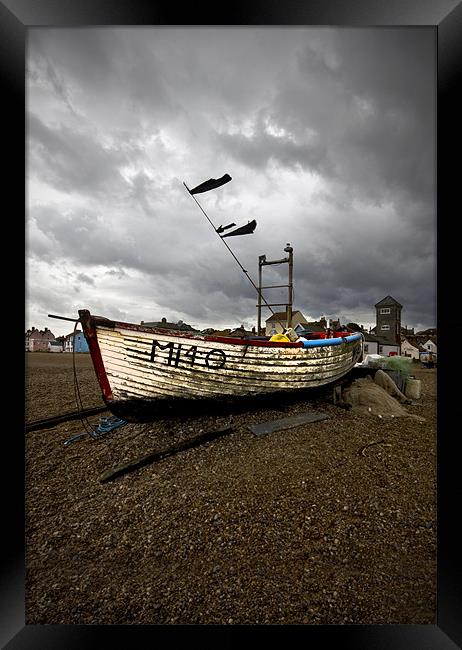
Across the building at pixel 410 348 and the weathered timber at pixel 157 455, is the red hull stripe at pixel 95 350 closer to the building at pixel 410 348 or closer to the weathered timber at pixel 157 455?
the weathered timber at pixel 157 455

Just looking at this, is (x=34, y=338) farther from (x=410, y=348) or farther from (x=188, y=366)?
(x=410, y=348)

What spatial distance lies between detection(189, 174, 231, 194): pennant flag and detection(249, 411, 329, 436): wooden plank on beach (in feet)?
9.79

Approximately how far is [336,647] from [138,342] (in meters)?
2.63

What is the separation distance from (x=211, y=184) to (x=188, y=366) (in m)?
2.12

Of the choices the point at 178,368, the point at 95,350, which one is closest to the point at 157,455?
the point at 178,368

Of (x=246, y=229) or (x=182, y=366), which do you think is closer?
(x=182, y=366)

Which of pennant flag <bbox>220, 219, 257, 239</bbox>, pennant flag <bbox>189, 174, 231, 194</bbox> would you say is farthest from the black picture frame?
pennant flag <bbox>220, 219, 257, 239</bbox>

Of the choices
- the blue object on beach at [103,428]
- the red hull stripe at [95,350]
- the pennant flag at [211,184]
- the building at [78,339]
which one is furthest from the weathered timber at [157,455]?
the pennant flag at [211,184]

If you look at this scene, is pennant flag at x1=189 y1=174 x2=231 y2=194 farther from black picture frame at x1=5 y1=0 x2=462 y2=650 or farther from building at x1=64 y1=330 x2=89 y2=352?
building at x1=64 y1=330 x2=89 y2=352

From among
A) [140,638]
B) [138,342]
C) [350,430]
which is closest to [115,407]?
[138,342]

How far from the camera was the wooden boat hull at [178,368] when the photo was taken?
2826 mm

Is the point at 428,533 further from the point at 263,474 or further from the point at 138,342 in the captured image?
the point at 138,342

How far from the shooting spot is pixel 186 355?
2930 millimetres
